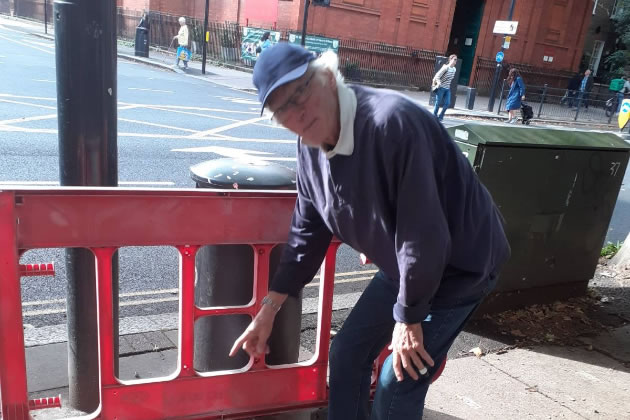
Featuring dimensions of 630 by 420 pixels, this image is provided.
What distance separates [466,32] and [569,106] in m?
9.23

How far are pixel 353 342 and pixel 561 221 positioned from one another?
254 cm

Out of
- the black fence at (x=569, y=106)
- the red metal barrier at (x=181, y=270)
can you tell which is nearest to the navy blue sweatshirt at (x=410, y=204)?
the red metal barrier at (x=181, y=270)

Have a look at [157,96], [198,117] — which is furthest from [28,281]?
[157,96]

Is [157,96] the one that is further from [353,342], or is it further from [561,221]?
[353,342]

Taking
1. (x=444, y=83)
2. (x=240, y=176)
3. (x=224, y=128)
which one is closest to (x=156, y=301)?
(x=240, y=176)

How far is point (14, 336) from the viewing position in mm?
2090

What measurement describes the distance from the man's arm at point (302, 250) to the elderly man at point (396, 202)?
1 centimetres

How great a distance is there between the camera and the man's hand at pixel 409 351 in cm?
174

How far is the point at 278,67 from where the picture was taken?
153cm

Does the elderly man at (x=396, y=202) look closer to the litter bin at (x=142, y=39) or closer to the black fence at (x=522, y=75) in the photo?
the litter bin at (x=142, y=39)

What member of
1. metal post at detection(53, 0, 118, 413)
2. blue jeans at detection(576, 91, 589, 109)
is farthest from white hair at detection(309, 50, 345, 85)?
blue jeans at detection(576, 91, 589, 109)

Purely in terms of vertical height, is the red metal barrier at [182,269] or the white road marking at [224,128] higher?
the red metal barrier at [182,269]

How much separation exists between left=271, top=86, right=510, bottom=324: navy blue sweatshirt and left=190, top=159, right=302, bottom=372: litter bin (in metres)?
0.72

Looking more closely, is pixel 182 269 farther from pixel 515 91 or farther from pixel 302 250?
pixel 515 91
